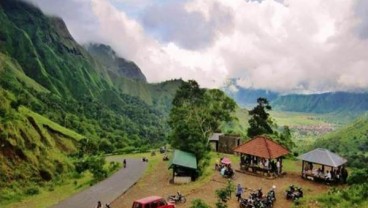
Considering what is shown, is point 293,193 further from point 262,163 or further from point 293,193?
point 262,163

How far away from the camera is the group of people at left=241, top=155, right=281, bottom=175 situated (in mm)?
46125

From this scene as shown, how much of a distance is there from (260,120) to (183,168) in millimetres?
28982

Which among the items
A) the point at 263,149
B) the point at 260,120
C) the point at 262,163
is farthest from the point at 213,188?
the point at 260,120

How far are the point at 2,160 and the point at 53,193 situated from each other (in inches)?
301

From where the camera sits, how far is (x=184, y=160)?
51.0 metres

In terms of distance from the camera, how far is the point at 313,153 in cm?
4300

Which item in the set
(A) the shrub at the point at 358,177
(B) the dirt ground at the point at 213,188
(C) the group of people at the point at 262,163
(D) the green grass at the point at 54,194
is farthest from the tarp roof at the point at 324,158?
(D) the green grass at the point at 54,194

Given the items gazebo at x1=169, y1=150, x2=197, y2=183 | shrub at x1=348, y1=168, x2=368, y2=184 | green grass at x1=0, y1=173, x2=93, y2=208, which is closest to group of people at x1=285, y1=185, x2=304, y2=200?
shrub at x1=348, y1=168, x2=368, y2=184

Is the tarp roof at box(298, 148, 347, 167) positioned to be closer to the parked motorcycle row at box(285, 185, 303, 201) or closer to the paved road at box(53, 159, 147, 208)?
the parked motorcycle row at box(285, 185, 303, 201)

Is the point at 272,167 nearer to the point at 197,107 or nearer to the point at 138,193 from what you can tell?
the point at 138,193

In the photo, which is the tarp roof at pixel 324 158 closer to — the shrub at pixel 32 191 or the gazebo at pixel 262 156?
the gazebo at pixel 262 156

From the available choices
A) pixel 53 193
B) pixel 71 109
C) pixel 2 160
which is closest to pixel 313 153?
pixel 53 193

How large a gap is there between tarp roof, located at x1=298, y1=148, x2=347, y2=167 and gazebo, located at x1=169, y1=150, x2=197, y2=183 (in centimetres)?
1341

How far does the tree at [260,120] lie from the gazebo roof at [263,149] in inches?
1029
